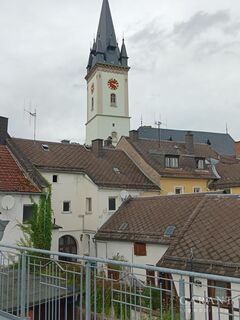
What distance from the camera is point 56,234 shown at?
24.9m

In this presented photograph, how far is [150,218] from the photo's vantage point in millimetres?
24438

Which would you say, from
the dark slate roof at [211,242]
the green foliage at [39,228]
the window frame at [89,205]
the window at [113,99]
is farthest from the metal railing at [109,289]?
the window at [113,99]

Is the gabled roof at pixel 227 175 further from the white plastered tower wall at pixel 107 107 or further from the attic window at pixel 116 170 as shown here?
the white plastered tower wall at pixel 107 107

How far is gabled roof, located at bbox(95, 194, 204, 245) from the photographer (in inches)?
878

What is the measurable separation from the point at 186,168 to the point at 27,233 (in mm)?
16089

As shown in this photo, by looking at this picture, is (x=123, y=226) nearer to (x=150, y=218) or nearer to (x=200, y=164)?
(x=150, y=218)

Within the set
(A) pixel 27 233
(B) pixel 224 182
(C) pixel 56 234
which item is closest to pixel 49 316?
(A) pixel 27 233

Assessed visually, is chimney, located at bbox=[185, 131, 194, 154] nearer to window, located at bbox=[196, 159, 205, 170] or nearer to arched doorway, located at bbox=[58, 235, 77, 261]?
window, located at bbox=[196, 159, 205, 170]

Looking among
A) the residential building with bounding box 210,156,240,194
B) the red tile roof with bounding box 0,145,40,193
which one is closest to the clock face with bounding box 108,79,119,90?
the residential building with bounding box 210,156,240,194

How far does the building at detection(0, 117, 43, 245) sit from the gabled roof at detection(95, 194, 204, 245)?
560 cm

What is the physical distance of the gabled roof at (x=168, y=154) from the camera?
32094 millimetres

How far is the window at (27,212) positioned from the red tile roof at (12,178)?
0.93 metres

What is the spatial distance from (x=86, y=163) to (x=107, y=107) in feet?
114

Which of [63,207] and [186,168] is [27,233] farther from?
[186,168]
